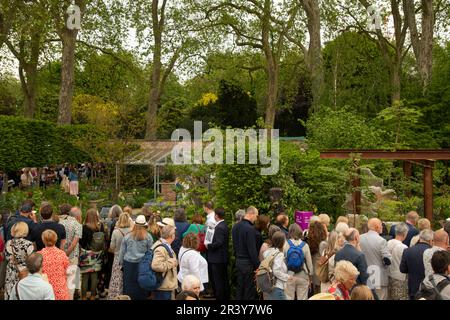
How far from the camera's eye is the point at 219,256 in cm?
943

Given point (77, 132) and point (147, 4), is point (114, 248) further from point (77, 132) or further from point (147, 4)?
point (147, 4)

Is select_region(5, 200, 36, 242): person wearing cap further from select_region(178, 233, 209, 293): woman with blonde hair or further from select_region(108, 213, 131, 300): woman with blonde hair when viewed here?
select_region(178, 233, 209, 293): woman with blonde hair

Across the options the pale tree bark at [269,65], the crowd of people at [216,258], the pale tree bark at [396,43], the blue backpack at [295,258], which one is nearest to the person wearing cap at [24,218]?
the crowd of people at [216,258]

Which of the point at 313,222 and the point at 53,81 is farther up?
the point at 53,81

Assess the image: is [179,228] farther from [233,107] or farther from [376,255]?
[233,107]

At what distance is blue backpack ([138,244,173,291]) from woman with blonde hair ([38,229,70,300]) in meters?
0.99

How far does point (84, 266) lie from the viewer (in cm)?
925

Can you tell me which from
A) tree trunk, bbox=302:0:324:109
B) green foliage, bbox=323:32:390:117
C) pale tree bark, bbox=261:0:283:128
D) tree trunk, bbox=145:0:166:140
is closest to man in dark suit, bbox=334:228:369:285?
green foliage, bbox=323:32:390:117

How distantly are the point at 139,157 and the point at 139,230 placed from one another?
1918 cm

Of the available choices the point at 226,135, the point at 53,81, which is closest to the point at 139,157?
the point at 226,135

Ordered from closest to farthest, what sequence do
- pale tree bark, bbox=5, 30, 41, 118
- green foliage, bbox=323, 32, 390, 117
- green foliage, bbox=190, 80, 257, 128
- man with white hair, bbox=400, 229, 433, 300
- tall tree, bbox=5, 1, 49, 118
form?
man with white hair, bbox=400, 229, 433, 300, green foliage, bbox=323, 32, 390, 117, tall tree, bbox=5, 1, 49, 118, pale tree bark, bbox=5, 30, 41, 118, green foliage, bbox=190, 80, 257, 128

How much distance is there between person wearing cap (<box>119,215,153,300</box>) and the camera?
7.88m

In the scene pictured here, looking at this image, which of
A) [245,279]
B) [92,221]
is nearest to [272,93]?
[92,221]

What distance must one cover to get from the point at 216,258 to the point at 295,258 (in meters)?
2.12
